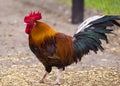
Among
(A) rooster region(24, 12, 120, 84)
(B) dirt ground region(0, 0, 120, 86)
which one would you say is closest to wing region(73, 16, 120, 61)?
(A) rooster region(24, 12, 120, 84)

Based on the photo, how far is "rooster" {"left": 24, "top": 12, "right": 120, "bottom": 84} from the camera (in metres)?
5.52

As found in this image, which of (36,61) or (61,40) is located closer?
(61,40)

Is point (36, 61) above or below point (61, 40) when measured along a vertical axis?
below

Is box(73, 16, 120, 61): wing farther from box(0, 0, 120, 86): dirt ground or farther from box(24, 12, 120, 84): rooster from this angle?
box(0, 0, 120, 86): dirt ground

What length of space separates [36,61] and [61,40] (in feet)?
5.39

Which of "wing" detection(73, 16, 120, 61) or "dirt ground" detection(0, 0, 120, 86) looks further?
"dirt ground" detection(0, 0, 120, 86)

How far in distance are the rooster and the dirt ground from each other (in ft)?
1.51

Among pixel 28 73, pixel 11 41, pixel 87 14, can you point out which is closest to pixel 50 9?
pixel 87 14

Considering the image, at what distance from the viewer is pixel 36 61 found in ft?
23.5

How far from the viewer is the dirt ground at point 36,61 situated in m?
6.00

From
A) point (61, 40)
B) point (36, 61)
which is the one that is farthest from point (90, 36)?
point (36, 61)

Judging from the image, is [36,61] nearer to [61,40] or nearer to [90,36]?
[61,40]

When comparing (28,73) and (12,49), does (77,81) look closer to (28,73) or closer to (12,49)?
(28,73)

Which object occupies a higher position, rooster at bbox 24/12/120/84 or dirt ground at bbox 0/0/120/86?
rooster at bbox 24/12/120/84
